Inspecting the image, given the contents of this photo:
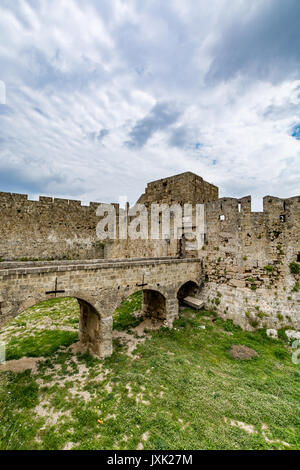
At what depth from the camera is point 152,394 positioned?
583cm

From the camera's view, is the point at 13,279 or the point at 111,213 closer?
the point at 13,279

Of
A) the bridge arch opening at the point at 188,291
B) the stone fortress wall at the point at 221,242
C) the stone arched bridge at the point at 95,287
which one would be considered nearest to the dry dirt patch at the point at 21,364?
the stone arched bridge at the point at 95,287

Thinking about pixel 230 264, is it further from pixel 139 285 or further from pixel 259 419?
pixel 259 419

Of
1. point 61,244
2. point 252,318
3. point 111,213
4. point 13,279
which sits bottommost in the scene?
point 252,318

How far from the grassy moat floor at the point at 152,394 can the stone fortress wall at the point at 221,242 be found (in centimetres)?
190

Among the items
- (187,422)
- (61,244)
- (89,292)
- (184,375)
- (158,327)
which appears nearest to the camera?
(187,422)

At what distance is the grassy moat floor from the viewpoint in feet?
15.0

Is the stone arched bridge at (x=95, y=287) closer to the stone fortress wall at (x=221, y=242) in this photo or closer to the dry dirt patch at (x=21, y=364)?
the dry dirt patch at (x=21, y=364)

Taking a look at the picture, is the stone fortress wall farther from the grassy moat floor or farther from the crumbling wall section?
the grassy moat floor

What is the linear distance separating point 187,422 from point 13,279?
608 centimetres

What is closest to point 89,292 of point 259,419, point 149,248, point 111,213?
point 259,419

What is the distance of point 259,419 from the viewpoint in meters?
5.15

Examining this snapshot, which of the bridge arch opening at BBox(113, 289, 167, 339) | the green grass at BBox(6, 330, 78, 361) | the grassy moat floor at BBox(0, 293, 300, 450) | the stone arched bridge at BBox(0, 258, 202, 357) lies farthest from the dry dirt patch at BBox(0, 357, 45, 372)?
the bridge arch opening at BBox(113, 289, 167, 339)

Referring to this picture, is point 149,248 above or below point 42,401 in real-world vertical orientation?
above
